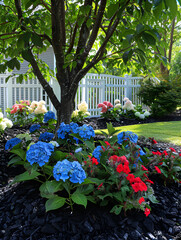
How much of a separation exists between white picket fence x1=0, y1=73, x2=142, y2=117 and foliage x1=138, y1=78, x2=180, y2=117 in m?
0.54

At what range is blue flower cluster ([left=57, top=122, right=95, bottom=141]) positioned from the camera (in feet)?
7.59

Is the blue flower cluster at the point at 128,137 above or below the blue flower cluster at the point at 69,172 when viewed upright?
above

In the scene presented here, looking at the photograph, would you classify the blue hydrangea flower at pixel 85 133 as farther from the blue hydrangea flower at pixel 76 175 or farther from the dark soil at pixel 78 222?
the blue hydrangea flower at pixel 76 175

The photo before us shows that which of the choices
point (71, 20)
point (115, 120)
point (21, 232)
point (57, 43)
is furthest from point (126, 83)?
point (21, 232)

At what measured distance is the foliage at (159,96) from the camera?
8.02 metres

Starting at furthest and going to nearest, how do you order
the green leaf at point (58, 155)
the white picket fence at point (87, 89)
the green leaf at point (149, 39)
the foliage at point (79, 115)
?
the white picket fence at point (87, 89) → the foliage at point (79, 115) → the green leaf at point (58, 155) → the green leaf at point (149, 39)

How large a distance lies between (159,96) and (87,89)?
8.83ft

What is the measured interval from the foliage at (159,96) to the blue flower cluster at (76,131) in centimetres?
605

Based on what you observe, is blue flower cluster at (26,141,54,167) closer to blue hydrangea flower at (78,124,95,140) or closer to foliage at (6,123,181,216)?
foliage at (6,123,181,216)

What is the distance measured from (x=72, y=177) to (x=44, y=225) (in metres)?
0.39

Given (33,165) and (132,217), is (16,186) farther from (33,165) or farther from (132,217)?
(132,217)

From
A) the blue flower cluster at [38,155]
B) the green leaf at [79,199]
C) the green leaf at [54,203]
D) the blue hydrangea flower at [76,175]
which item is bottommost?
the green leaf at [54,203]

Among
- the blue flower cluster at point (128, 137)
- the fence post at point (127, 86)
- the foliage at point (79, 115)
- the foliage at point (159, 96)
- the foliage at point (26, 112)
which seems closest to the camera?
the blue flower cluster at point (128, 137)

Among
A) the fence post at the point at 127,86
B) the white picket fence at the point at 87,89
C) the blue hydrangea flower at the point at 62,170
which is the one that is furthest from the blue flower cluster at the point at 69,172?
the fence post at the point at 127,86
